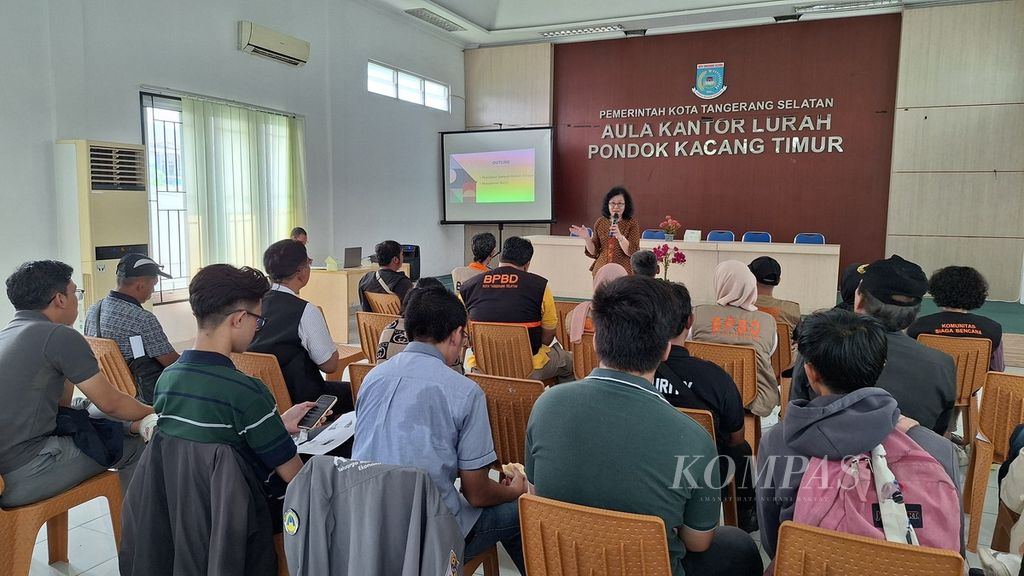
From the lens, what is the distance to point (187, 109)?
6.43m

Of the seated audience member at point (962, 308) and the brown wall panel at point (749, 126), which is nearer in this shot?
the seated audience member at point (962, 308)

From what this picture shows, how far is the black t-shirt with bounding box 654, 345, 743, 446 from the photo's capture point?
2.24 metres

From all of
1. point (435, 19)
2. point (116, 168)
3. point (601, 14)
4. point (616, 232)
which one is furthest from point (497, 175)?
point (116, 168)

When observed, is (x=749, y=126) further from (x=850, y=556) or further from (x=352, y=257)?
(x=850, y=556)

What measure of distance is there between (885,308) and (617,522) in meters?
1.58

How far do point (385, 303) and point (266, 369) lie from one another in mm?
1790

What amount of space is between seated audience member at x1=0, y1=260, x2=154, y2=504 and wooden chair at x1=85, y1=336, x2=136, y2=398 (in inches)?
16.6

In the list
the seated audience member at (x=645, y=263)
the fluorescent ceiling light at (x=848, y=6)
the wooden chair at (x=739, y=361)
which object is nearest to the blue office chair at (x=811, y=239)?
the fluorescent ceiling light at (x=848, y=6)

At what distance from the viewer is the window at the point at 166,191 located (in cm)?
625

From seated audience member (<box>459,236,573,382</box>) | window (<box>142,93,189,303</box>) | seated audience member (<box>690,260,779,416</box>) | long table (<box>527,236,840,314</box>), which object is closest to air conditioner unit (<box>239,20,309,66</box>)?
window (<box>142,93,189,303</box>)

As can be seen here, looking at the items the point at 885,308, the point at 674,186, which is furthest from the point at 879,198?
the point at 885,308

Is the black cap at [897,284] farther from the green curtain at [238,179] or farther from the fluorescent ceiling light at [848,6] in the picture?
the fluorescent ceiling light at [848,6]

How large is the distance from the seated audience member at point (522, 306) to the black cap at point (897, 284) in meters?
1.70

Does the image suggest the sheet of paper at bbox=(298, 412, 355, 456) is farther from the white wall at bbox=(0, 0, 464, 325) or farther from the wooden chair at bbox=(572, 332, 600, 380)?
the white wall at bbox=(0, 0, 464, 325)
